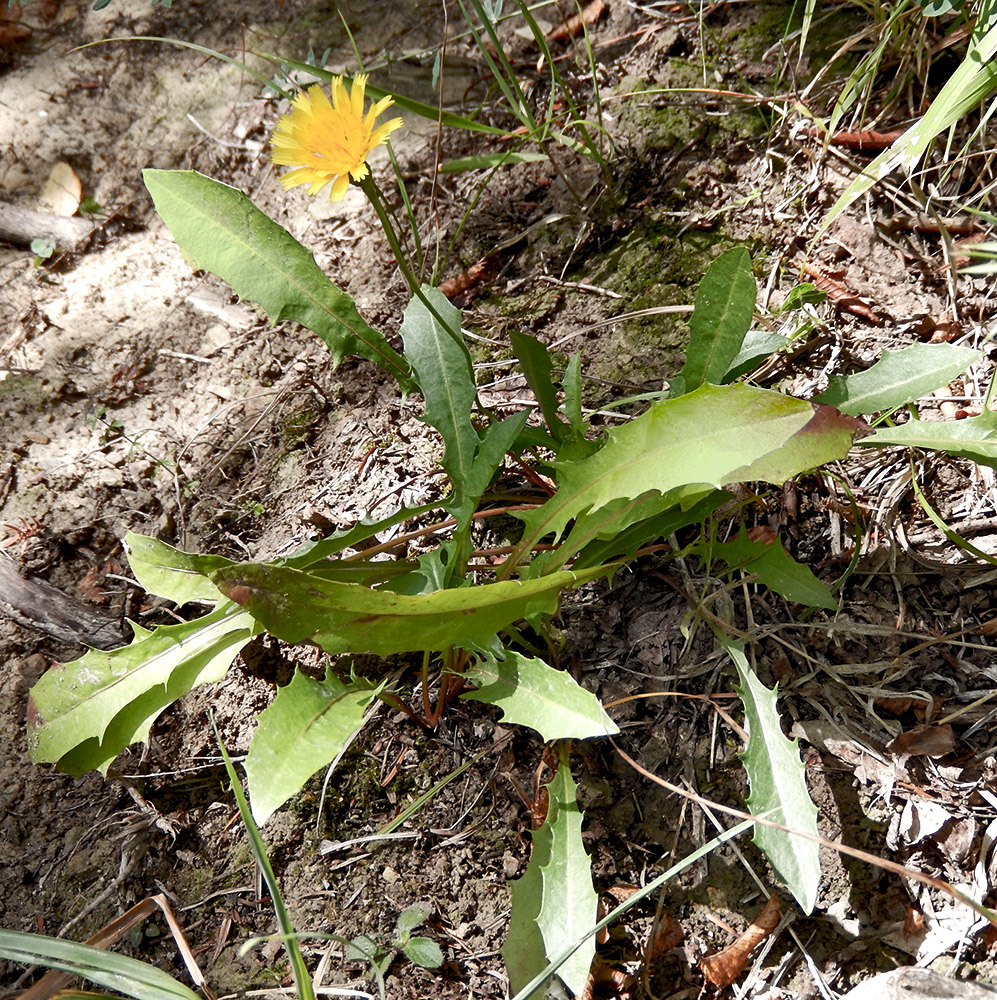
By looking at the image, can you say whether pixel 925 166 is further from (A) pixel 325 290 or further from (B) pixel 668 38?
(A) pixel 325 290

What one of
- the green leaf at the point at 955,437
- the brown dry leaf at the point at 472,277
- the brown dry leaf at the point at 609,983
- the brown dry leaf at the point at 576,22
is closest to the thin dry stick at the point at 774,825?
the brown dry leaf at the point at 609,983

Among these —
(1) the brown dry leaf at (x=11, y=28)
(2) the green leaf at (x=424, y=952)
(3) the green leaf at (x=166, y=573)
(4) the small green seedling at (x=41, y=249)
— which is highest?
(1) the brown dry leaf at (x=11, y=28)

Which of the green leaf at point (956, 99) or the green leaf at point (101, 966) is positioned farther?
the green leaf at point (956, 99)

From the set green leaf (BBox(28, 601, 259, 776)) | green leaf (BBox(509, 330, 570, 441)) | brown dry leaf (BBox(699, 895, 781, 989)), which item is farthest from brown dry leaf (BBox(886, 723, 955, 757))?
green leaf (BBox(28, 601, 259, 776))

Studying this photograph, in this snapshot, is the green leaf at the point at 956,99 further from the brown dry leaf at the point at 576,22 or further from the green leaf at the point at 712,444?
the brown dry leaf at the point at 576,22

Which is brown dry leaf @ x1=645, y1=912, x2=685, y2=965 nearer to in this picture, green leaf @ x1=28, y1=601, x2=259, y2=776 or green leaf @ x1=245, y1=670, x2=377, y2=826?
green leaf @ x1=245, y1=670, x2=377, y2=826

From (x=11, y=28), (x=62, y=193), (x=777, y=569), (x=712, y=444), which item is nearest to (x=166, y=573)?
(x=712, y=444)
